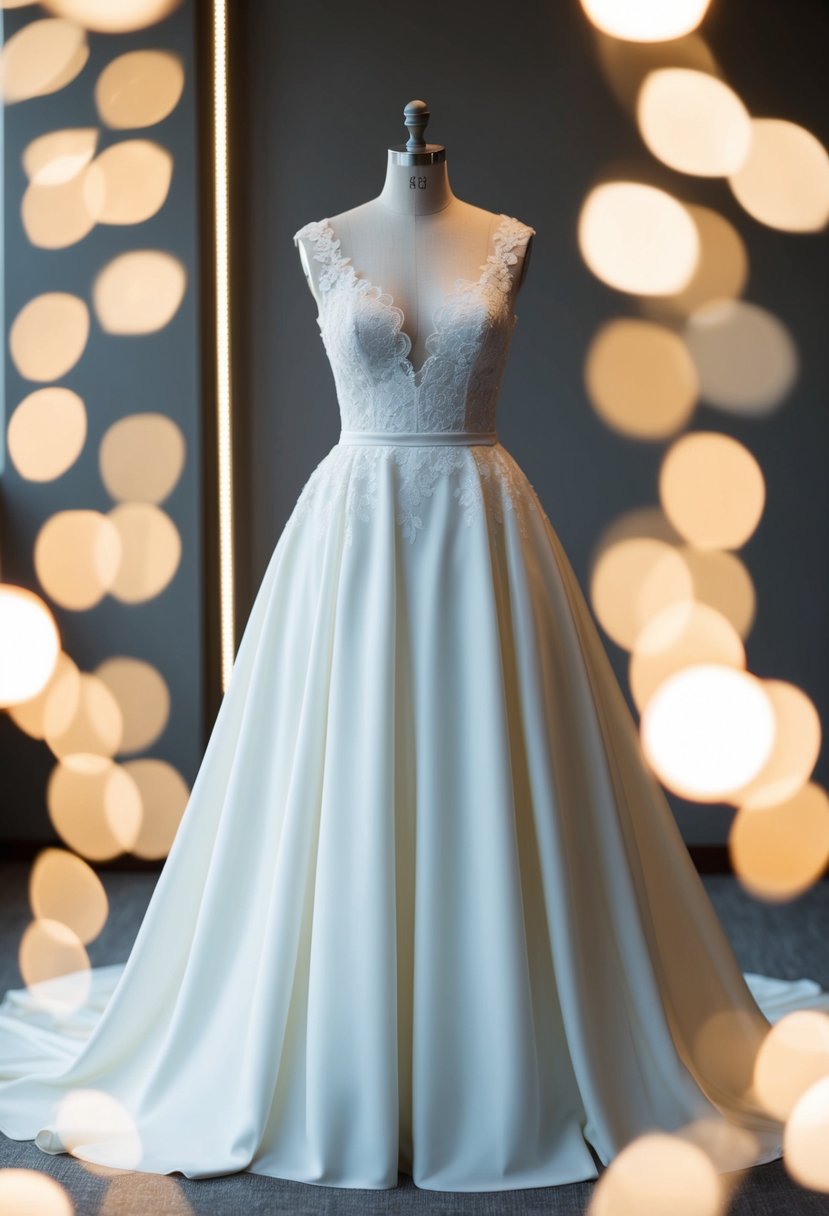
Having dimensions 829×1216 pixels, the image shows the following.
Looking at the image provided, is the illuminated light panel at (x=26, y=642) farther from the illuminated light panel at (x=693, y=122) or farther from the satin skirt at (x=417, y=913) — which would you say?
the illuminated light panel at (x=693, y=122)

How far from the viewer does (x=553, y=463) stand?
3670mm

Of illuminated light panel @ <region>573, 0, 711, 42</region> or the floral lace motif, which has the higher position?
illuminated light panel @ <region>573, 0, 711, 42</region>

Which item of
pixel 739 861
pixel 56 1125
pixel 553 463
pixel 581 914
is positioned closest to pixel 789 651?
pixel 739 861

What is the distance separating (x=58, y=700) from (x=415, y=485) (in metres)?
1.93

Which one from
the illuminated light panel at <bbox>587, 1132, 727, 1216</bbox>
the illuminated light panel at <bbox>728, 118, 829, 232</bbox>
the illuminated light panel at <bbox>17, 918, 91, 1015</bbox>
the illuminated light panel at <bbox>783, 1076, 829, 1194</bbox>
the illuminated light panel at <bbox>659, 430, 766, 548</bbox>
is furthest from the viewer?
the illuminated light panel at <bbox>659, 430, 766, 548</bbox>

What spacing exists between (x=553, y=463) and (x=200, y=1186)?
2.30m

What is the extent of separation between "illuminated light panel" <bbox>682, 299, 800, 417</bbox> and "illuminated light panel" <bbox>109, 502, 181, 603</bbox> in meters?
1.57

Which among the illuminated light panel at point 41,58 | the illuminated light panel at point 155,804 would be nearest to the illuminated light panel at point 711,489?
the illuminated light panel at point 155,804

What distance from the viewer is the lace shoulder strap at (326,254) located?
2.14 m

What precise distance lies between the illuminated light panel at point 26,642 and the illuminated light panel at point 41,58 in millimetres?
1386

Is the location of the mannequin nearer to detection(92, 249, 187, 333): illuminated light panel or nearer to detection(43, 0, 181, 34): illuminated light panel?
detection(92, 249, 187, 333): illuminated light panel

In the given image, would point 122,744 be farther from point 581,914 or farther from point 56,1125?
point 581,914

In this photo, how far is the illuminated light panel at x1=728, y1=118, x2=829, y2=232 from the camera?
3527 mm

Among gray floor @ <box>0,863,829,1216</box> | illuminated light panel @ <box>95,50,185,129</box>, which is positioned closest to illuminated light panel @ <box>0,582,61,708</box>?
illuminated light panel @ <box>95,50,185,129</box>
